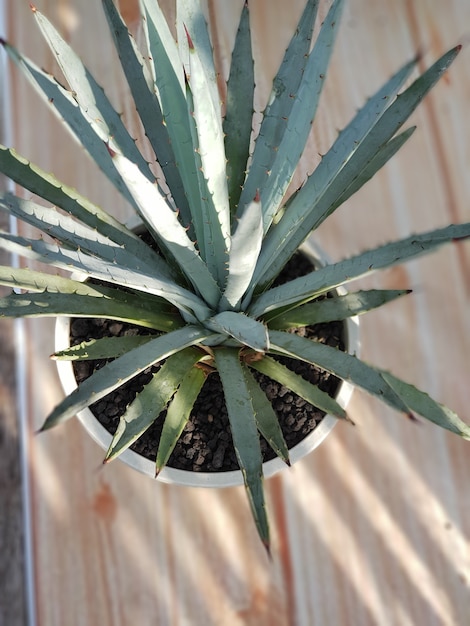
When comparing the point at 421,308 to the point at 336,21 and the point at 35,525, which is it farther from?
the point at 35,525

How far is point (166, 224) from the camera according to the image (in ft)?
1.46

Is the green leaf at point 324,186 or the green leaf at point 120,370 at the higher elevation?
the green leaf at point 324,186

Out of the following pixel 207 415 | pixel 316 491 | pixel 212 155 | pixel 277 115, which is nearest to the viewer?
pixel 212 155

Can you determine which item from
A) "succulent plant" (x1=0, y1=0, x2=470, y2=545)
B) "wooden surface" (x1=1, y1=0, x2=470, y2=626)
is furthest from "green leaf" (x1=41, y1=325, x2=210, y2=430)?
"wooden surface" (x1=1, y1=0, x2=470, y2=626)

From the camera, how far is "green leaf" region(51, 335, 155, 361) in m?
0.54

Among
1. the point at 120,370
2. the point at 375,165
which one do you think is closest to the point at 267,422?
the point at 120,370

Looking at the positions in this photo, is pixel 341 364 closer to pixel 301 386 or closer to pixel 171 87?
pixel 301 386

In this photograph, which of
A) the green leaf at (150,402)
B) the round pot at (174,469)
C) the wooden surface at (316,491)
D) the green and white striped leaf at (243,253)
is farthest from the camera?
the wooden surface at (316,491)

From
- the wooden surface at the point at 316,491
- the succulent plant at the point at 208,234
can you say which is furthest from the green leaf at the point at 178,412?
the wooden surface at the point at 316,491

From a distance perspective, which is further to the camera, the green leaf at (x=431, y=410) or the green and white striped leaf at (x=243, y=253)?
the green leaf at (x=431, y=410)

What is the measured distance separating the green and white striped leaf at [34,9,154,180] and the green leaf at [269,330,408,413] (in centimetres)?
19

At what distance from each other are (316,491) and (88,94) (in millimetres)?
528

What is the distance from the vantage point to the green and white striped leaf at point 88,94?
512 mm

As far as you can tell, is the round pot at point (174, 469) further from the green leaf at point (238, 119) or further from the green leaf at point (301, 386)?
the green leaf at point (238, 119)
